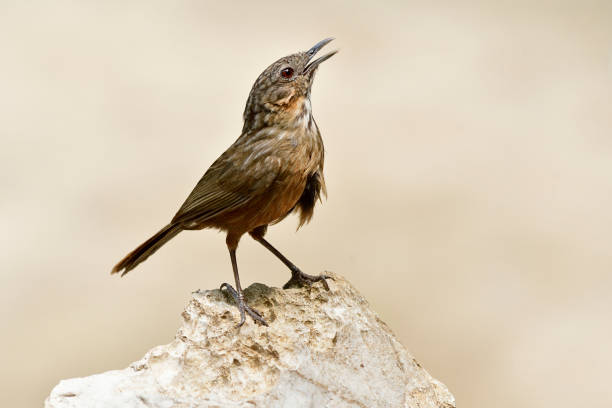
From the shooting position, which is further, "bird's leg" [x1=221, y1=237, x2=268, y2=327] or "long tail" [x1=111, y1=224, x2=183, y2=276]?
"long tail" [x1=111, y1=224, x2=183, y2=276]

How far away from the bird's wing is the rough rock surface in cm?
61

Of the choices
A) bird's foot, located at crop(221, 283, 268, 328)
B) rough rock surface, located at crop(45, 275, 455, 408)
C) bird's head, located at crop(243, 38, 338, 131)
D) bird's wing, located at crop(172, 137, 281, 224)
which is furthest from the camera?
bird's head, located at crop(243, 38, 338, 131)

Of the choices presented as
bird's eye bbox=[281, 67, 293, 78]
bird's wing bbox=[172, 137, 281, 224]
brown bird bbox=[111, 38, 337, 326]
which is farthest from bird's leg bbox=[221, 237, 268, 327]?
bird's eye bbox=[281, 67, 293, 78]

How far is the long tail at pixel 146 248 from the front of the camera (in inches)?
210

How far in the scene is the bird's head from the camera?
527 cm

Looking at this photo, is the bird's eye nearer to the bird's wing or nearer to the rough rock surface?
the bird's wing

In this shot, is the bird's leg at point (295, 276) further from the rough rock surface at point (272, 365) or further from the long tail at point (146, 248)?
the long tail at point (146, 248)

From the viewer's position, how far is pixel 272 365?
4562 mm

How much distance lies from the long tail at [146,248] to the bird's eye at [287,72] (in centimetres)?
138

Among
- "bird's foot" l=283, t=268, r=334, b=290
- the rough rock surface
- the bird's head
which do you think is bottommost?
the rough rock surface

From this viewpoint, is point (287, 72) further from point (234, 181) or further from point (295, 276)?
point (295, 276)

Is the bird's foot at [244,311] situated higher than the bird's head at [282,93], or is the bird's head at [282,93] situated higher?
the bird's head at [282,93]

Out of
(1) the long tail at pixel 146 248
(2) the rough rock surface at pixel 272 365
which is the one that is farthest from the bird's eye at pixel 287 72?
(2) the rough rock surface at pixel 272 365

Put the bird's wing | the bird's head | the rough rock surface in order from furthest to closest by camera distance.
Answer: the bird's head < the bird's wing < the rough rock surface
